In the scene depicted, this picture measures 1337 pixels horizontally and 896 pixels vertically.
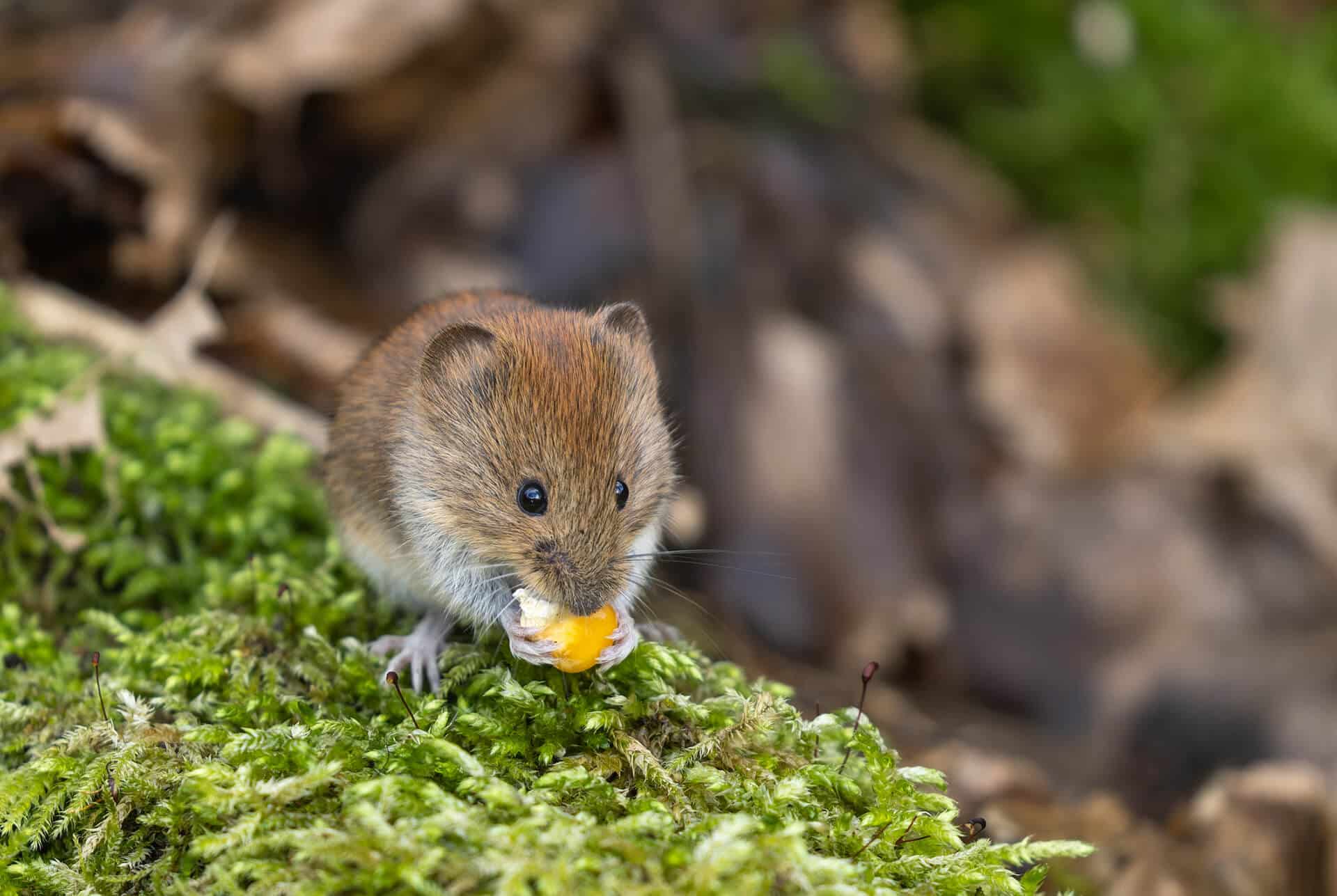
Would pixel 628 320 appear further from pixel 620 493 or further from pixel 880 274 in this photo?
pixel 880 274

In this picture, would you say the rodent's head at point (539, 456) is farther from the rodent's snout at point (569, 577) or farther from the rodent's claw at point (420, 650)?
the rodent's claw at point (420, 650)

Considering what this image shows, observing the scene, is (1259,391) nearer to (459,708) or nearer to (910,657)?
(910,657)

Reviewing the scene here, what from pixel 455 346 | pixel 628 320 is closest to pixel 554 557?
pixel 455 346

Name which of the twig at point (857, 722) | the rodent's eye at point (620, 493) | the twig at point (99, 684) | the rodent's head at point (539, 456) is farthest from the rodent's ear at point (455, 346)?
the twig at point (857, 722)

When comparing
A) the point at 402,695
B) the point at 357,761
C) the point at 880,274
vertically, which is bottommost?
the point at 357,761

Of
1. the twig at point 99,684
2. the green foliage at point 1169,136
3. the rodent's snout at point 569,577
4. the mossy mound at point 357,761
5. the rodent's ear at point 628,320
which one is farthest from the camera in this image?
the green foliage at point 1169,136
